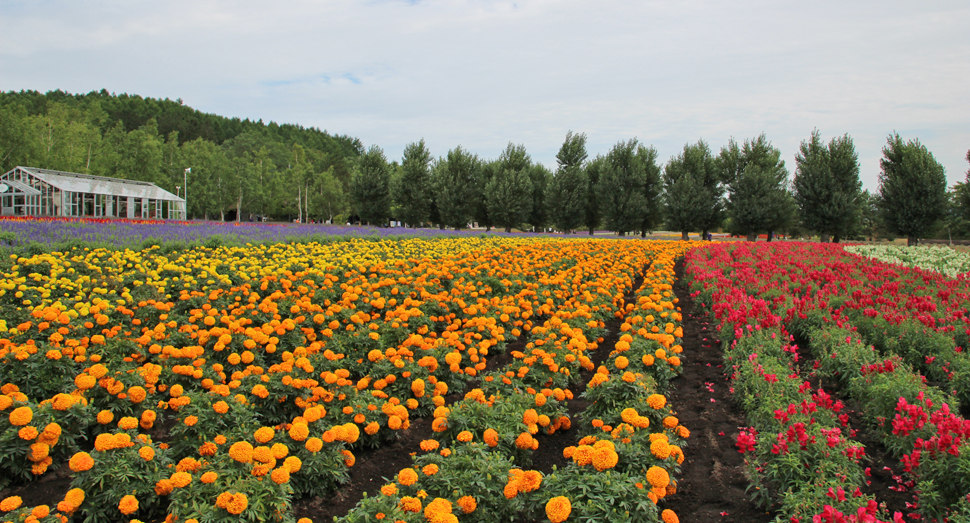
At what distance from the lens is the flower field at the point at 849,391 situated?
11.3 feet

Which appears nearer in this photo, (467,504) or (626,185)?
(467,504)

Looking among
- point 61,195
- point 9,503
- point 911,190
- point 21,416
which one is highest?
point 911,190

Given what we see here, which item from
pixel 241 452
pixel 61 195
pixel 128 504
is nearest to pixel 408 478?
pixel 241 452

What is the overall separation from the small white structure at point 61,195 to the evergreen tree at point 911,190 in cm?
5418

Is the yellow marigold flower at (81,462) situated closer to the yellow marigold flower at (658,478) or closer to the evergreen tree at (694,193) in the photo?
the yellow marigold flower at (658,478)

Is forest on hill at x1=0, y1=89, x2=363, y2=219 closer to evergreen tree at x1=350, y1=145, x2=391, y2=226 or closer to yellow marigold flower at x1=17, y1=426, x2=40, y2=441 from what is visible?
evergreen tree at x1=350, y1=145, x2=391, y2=226

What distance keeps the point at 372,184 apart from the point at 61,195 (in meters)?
20.8

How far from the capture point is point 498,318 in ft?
25.4

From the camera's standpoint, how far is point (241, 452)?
3.25m

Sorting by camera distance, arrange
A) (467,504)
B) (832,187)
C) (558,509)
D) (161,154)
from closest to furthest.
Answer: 1. (558,509)
2. (467,504)
3. (832,187)
4. (161,154)

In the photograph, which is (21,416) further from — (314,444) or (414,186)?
(414,186)

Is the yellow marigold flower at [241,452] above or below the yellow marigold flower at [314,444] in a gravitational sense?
above

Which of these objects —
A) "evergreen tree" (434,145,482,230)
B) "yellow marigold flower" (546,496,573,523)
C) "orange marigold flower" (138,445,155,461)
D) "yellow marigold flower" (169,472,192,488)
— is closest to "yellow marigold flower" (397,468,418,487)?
"yellow marigold flower" (546,496,573,523)

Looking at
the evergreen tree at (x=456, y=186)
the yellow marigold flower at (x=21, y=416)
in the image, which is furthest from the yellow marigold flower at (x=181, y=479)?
the evergreen tree at (x=456, y=186)
